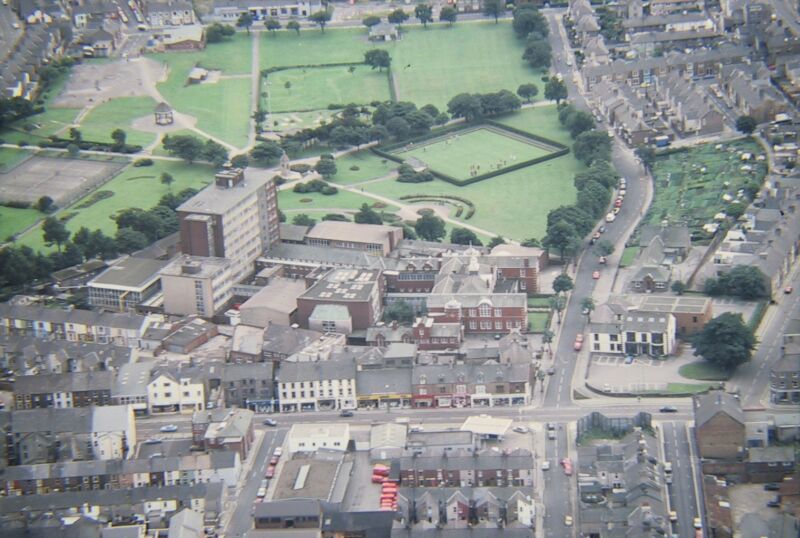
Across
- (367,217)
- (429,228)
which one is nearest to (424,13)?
(367,217)

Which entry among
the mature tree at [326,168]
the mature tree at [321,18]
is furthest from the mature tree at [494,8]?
the mature tree at [326,168]

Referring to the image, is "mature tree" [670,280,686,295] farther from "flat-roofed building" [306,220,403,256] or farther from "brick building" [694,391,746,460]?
"flat-roofed building" [306,220,403,256]

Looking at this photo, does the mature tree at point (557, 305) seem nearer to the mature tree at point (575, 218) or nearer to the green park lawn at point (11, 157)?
the mature tree at point (575, 218)

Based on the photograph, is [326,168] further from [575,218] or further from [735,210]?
[735,210]

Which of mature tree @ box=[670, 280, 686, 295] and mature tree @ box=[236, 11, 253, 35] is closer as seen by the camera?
mature tree @ box=[670, 280, 686, 295]

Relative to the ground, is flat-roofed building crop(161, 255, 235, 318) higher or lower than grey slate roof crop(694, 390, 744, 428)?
lower

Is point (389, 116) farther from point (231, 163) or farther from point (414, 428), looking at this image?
point (414, 428)

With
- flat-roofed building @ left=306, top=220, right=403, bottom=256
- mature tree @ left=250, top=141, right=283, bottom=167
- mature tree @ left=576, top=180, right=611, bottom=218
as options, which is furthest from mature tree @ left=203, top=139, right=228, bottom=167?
mature tree @ left=576, top=180, right=611, bottom=218

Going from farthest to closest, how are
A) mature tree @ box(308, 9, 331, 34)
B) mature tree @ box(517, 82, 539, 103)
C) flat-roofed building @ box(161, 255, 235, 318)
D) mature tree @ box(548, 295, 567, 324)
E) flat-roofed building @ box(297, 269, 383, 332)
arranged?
mature tree @ box(308, 9, 331, 34), mature tree @ box(517, 82, 539, 103), flat-roofed building @ box(161, 255, 235, 318), mature tree @ box(548, 295, 567, 324), flat-roofed building @ box(297, 269, 383, 332)
